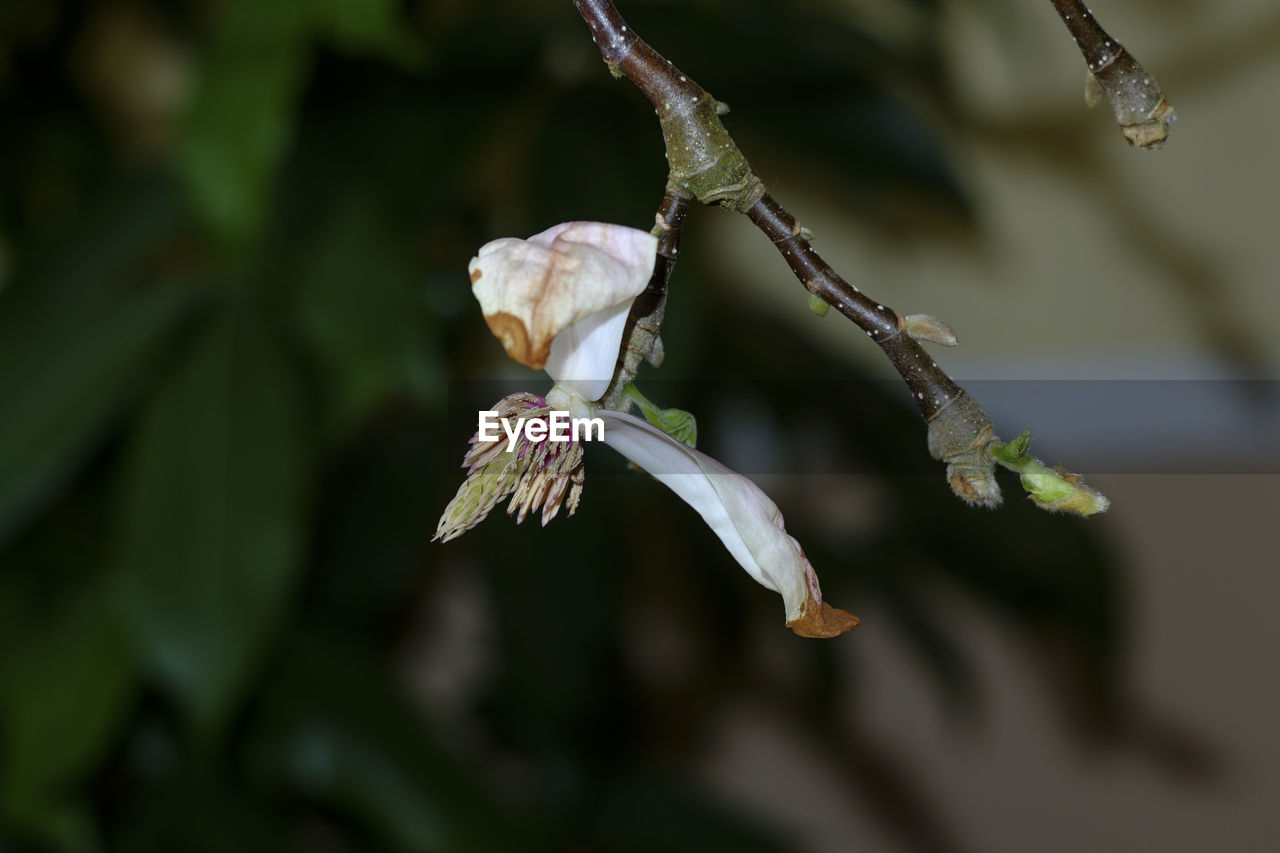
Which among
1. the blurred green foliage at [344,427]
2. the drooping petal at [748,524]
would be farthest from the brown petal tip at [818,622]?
the blurred green foliage at [344,427]

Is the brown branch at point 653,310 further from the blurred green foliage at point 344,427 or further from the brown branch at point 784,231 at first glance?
the blurred green foliage at point 344,427

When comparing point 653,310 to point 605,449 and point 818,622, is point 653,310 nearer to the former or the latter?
point 818,622

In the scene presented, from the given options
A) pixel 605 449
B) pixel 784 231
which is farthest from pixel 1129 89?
pixel 605 449

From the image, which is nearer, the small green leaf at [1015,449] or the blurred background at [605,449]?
the small green leaf at [1015,449]

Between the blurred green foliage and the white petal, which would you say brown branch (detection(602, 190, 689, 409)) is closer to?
the white petal

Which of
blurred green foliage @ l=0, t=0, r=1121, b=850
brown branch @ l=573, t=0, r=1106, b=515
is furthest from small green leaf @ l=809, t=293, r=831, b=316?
blurred green foliage @ l=0, t=0, r=1121, b=850

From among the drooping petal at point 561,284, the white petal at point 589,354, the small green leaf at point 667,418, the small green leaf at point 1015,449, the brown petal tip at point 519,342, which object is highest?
the small green leaf at point 1015,449

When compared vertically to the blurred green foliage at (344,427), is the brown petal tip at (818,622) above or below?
below
